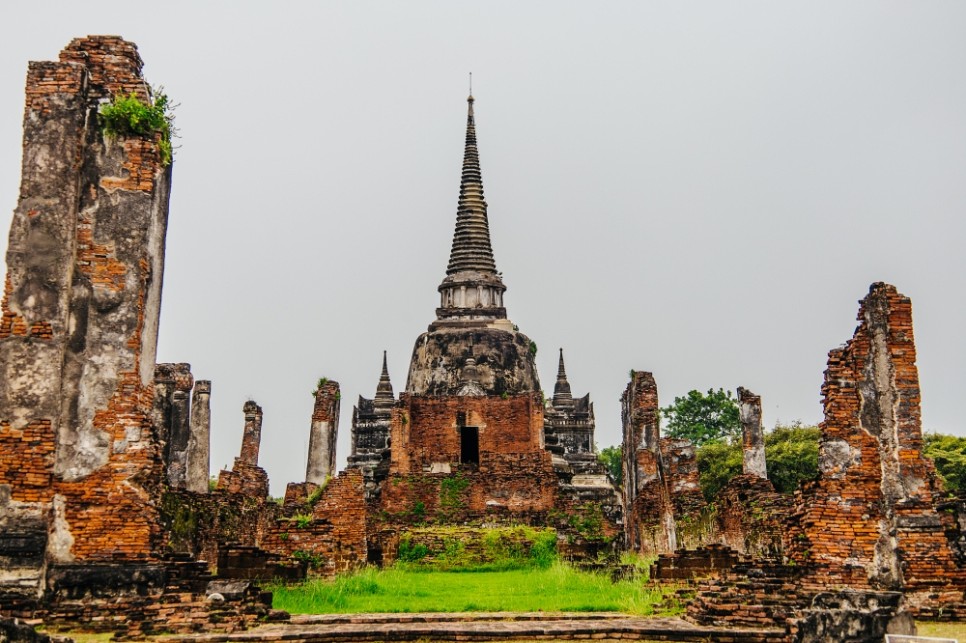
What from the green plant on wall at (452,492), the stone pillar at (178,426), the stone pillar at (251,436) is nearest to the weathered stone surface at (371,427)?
the green plant on wall at (452,492)

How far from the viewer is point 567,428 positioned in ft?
136

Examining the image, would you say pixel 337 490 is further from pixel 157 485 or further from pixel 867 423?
pixel 867 423

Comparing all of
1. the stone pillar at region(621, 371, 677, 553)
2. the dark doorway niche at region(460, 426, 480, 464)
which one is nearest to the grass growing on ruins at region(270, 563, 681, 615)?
the stone pillar at region(621, 371, 677, 553)

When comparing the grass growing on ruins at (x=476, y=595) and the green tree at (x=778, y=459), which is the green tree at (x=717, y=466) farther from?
the grass growing on ruins at (x=476, y=595)

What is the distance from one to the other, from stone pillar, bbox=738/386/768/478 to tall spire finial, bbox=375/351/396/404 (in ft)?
58.9

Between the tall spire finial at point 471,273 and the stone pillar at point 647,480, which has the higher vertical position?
the tall spire finial at point 471,273

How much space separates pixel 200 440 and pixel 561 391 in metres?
26.0

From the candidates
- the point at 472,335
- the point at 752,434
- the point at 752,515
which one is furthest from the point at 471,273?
the point at 752,515

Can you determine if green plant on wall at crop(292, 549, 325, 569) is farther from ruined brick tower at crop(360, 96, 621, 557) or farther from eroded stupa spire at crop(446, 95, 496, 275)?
eroded stupa spire at crop(446, 95, 496, 275)

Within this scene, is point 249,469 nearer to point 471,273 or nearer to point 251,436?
point 251,436

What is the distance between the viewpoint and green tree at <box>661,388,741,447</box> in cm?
5206

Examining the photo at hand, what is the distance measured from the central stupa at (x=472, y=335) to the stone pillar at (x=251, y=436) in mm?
A: 7733

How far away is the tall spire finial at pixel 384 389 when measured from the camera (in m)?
41.6

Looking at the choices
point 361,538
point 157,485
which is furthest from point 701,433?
point 157,485
